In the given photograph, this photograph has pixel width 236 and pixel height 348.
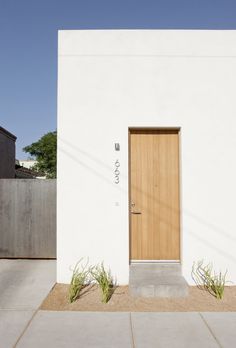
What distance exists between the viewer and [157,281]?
18.7 ft

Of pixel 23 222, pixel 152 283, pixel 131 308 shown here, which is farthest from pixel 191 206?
pixel 23 222

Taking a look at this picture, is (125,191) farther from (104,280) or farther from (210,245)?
(210,245)

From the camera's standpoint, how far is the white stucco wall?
621cm

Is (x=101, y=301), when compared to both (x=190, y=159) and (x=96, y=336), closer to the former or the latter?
(x=96, y=336)

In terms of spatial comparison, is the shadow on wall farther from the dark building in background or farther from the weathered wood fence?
the dark building in background

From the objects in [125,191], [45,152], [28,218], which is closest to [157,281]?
[125,191]

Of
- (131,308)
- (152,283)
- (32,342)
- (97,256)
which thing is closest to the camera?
(32,342)

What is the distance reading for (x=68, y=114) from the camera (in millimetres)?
6285

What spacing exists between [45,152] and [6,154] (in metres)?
32.4

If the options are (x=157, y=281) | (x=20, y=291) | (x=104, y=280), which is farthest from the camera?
(x=20, y=291)

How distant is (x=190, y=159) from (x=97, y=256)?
7.77 ft

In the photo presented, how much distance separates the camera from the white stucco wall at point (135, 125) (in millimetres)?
6215

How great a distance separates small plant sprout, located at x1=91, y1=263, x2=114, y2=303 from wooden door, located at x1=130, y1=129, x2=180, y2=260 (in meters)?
0.60

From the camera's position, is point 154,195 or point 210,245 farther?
point 154,195
